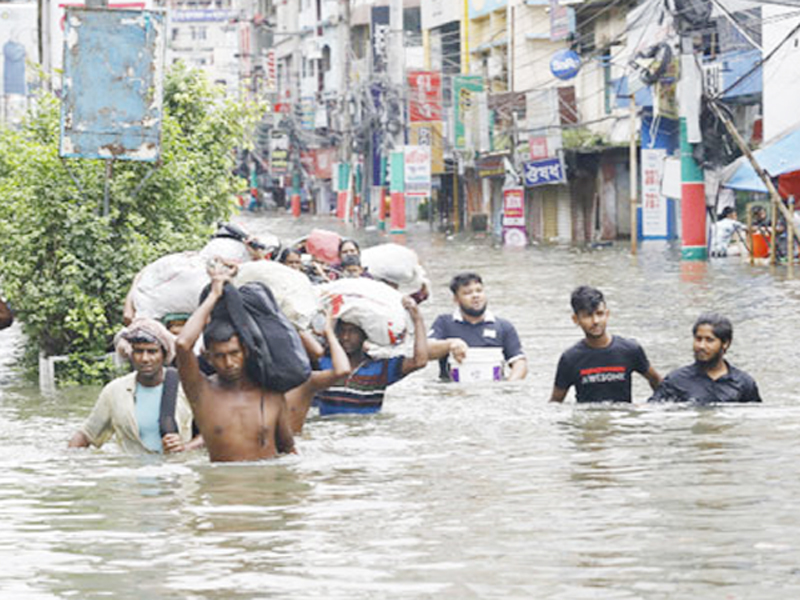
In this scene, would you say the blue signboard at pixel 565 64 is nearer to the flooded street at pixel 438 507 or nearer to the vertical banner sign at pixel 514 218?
the vertical banner sign at pixel 514 218

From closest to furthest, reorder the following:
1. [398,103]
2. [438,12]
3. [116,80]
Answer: [116,80]
[438,12]
[398,103]

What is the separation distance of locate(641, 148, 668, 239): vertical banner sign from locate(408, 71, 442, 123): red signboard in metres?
18.3

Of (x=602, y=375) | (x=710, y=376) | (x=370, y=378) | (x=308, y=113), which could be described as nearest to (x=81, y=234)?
(x=370, y=378)

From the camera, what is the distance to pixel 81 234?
14.5 meters

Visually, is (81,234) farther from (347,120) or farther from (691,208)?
(347,120)

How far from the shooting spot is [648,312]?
22234 millimetres

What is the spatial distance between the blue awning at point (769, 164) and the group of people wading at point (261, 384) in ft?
65.7

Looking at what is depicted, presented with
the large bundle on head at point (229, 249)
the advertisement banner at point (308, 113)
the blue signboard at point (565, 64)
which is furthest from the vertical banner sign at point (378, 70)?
the large bundle on head at point (229, 249)

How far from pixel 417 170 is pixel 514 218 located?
10216 mm

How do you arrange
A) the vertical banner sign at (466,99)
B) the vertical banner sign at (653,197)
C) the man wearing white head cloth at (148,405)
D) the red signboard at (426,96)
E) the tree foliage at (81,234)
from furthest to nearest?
1. the red signboard at (426,96)
2. the vertical banner sign at (466,99)
3. the vertical banner sign at (653,197)
4. the tree foliage at (81,234)
5. the man wearing white head cloth at (148,405)

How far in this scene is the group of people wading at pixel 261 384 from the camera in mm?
8375

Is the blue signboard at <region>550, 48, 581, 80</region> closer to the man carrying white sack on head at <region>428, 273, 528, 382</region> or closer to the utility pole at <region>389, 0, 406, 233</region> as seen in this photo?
the utility pole at <region>389, 0, 406, 233</region>

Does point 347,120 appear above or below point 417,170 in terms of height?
above

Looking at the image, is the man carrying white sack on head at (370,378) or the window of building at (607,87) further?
the window of building at (607,87)
